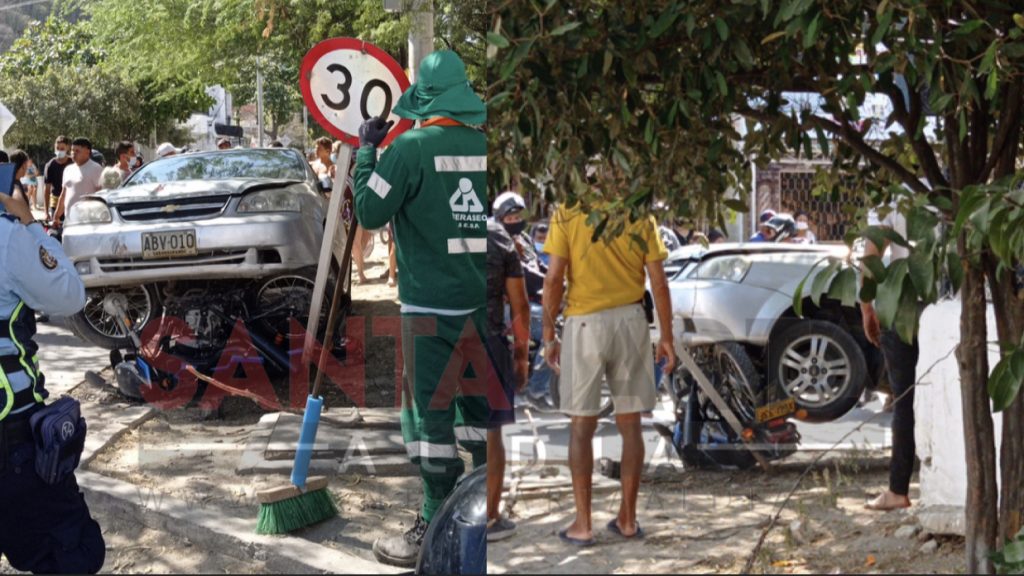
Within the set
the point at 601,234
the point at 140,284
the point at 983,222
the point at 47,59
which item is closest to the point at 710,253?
the point at 601,234

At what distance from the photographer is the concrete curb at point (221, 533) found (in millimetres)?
5863

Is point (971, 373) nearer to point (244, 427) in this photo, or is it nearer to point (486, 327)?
point (486, 327)

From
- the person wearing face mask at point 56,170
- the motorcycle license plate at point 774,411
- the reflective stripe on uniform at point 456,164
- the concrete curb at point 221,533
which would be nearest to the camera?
the motorcycle license plate at point 774,411

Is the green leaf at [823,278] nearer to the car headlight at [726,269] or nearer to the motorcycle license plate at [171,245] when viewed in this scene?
the car headlight at [726,269]

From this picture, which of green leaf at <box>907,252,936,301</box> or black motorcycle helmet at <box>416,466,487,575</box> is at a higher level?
green leaf at <box>907,252,936,301</box>

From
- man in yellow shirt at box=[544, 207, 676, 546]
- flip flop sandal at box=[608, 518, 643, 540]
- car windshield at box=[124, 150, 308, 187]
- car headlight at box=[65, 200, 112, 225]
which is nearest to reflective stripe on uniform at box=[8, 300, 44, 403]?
man in yellow shirt at box=[544, 207, 676, 546]

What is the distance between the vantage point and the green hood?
5445mm

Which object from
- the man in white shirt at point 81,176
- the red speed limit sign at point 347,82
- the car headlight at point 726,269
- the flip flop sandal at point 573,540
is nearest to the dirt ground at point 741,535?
the flip flop sandal at point 573,540

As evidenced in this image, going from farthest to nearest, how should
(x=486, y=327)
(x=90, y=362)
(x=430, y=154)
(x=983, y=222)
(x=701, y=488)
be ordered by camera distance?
(x=90, y=362) < (x=486, y=327) < (x=430, y=154) < (x=701, y=488) < (x=983, y=222)

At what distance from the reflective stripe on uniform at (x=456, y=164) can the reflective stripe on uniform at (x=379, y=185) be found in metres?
0.24

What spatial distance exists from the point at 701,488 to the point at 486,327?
2.07 metres

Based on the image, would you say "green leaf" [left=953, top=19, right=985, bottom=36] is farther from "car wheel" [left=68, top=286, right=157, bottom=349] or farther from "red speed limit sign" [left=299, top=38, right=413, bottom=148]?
"car wheel" [left=68, top=286, right=157, bottom=349]

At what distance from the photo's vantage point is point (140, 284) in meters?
9.71

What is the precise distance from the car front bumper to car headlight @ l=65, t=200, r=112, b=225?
132 mm
